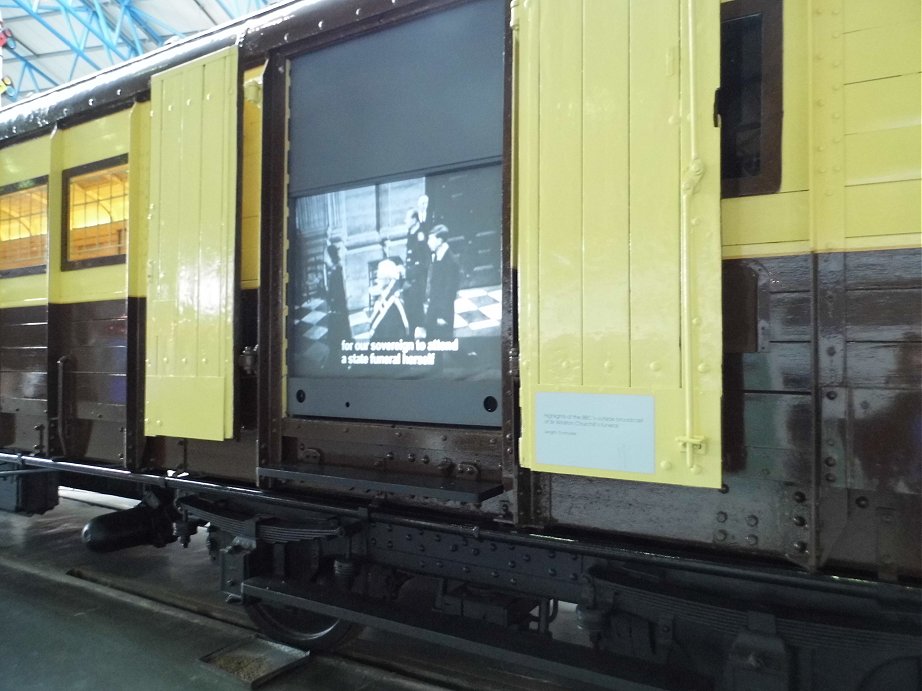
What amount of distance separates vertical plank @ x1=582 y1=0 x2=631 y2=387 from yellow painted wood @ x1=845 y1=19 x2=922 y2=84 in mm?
682

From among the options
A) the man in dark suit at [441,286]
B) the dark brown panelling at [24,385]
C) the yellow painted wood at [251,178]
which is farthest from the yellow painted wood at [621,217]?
the dark brown panelling at [24,385]

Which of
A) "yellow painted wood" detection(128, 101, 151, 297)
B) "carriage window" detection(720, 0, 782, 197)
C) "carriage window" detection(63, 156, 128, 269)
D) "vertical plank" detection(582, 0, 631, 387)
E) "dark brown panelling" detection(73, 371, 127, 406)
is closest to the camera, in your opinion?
Result: "carriage window" detection(720, 0, 782, 197)

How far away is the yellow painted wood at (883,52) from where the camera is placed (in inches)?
70.5

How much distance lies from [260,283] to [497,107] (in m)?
1.43

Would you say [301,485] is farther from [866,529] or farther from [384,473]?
[866,529]

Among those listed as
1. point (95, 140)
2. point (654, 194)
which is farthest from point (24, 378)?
point (654, 194)

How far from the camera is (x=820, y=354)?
1885mm

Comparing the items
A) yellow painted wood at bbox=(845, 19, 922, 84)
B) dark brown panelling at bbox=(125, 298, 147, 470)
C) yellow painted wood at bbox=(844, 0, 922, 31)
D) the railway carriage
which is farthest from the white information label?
dark brown panelling at bbox=(125, 298, 147, 470)

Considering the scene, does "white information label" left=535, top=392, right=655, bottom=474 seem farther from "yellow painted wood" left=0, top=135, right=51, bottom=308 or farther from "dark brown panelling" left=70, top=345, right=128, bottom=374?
"yellow painted wood" left=0, top=135, right=51, bottom=308

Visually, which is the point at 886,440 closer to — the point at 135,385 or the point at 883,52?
the point at 883,52

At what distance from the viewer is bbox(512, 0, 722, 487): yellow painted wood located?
1966 millimetres

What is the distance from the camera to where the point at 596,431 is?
213 cm

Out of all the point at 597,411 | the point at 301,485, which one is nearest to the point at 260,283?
the point at 301,485

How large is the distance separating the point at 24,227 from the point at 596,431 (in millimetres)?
4590
